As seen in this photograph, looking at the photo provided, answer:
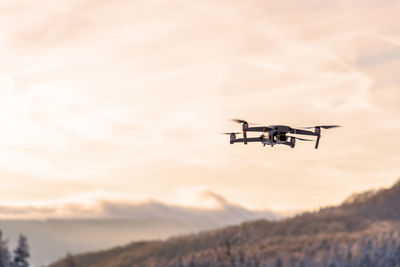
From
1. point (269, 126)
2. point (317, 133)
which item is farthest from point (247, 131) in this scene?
point (317, 133)

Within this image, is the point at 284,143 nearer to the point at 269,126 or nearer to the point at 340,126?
the point at 269,126

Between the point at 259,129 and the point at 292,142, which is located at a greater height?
the point at 259,129

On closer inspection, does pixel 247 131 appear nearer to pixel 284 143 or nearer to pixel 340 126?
pixel 284 143

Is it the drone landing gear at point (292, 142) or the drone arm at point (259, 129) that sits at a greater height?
the drone arm at point (259, 129)

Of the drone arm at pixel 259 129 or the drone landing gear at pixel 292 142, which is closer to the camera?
the drone landing gear at pixel 292 142

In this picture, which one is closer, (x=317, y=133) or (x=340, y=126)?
(x=340, y=126)

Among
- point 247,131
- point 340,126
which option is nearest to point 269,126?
point 247,131

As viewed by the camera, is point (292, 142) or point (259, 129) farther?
point (259, 129)

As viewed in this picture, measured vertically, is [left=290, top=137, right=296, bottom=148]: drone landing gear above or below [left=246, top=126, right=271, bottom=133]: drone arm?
below

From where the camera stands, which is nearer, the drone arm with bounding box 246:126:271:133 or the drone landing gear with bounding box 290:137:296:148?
the drone landing gear with bounding box 290:137:296:148
